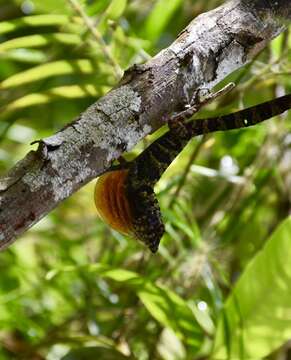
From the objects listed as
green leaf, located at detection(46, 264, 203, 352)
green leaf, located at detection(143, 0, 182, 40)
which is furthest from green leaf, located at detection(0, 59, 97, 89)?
green leaf, located at detection(46, 264, 203, 352)

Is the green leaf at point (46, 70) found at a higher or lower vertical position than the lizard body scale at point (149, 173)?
higher

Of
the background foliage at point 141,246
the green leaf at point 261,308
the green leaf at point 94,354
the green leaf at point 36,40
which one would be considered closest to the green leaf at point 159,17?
the background foliage at point 141,246

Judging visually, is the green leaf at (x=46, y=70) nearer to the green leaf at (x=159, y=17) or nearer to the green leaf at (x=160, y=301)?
the green leaf at (x=159, y=17)

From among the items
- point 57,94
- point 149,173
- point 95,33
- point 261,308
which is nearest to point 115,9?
point 95,33

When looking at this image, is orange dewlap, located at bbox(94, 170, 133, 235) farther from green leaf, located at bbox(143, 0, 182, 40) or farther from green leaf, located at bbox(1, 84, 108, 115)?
green leaf, located at bbox(143, 0, 182, 40)

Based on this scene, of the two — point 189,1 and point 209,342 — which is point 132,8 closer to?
point 189,1
